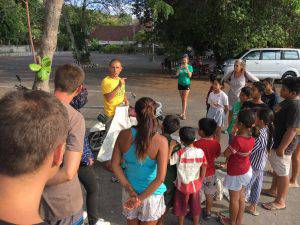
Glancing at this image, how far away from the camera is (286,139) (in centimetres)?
432

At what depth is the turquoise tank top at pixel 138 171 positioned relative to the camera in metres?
2.88

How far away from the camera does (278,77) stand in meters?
17.2

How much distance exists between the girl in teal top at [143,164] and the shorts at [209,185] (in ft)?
3.92

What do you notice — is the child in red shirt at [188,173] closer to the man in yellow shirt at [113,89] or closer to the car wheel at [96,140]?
the man in yellow shirt at [113,89]

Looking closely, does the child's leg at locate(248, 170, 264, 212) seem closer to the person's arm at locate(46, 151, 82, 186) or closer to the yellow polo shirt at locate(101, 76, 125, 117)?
the yellow polo shirt at locate(101, 76, 125, 117)

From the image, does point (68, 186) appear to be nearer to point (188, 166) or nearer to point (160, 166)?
point (160, 166)

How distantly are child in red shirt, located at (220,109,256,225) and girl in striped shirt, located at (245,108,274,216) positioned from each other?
0.24m

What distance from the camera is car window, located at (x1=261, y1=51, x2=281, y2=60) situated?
17.1 meters

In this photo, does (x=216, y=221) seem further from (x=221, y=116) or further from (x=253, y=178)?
(x=221, y=116)

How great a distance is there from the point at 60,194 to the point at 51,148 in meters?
1.26

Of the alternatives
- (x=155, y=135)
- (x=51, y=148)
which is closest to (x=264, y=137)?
(x=155, y=135)

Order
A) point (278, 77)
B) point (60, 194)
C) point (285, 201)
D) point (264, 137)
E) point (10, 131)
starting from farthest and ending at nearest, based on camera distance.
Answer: point (278, 77) < point (285, 201) < point (264, 137) < point (60, 194) < point (10, 131)

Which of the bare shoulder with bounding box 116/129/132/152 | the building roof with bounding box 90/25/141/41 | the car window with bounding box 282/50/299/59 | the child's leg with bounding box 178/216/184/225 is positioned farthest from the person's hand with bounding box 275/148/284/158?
the building roof with bounding box 90/25/141/41

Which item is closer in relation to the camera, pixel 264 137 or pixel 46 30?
Result: pixel 264 137
